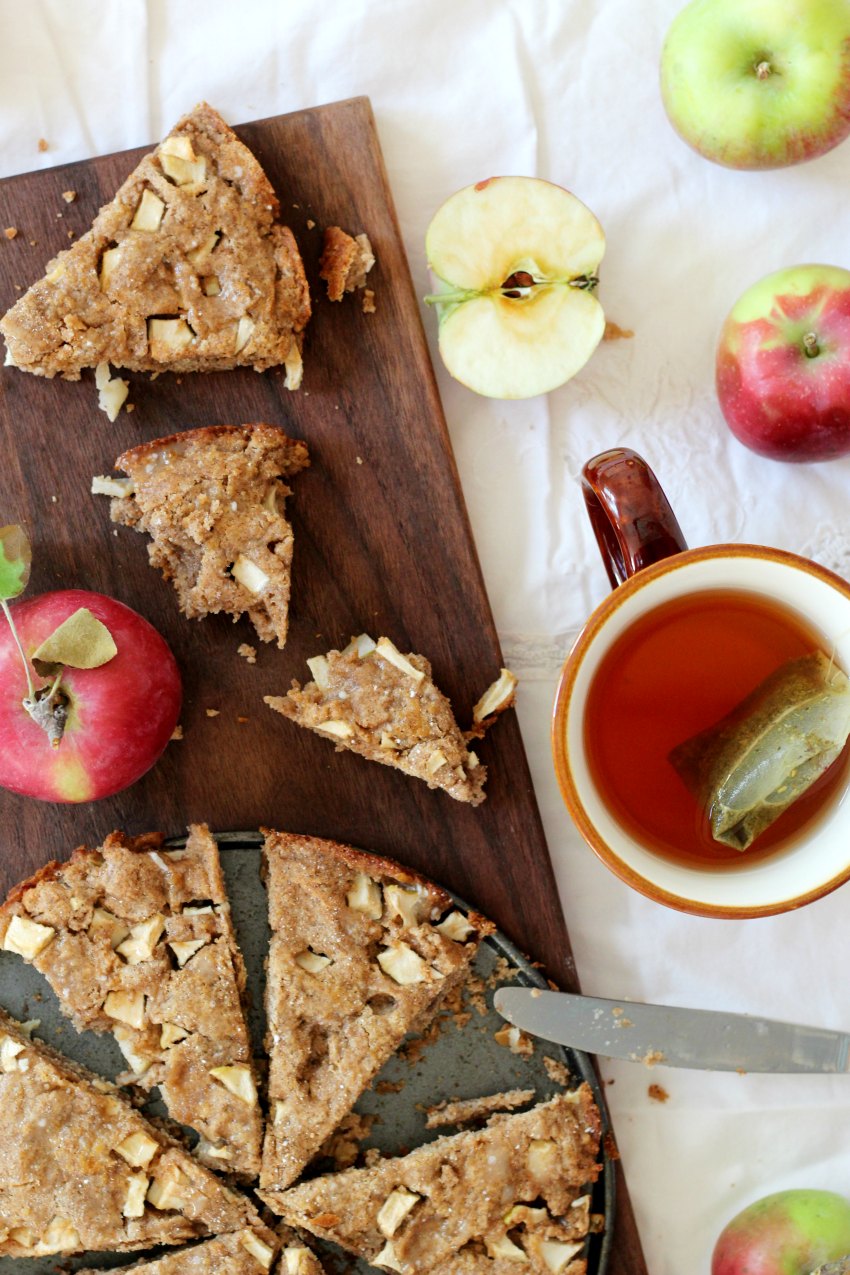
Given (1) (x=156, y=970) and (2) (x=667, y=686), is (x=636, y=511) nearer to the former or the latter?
(2) (x=667, y=686)

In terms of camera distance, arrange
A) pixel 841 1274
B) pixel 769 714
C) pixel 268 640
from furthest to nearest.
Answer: pixel 268 640, pixel 841 1274, pixel 769 714

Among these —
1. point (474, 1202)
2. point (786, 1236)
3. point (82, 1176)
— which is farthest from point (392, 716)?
point (786, 1236)

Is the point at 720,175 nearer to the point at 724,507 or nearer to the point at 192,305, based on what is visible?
the point at 724,507

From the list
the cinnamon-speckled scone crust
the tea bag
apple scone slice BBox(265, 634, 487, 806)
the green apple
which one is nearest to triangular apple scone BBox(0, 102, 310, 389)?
apple scone slice BBox(265, 634, 487, 806)

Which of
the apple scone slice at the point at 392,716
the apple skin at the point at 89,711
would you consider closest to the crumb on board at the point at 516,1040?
the apple scone slice at the point at 392,716

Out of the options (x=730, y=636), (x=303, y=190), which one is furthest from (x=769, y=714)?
(x=303, y=190)

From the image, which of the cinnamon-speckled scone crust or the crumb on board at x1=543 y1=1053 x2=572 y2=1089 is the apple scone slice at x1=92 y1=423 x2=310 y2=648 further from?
the cinnamon-speckled scone crust

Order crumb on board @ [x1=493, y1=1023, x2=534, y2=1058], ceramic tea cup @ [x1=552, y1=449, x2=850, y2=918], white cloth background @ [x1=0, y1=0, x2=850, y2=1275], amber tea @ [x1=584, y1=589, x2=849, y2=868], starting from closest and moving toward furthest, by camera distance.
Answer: ceramic tea cup @ [x1=552, y1=449, x2=850, y2=918] → amber tea @ [x1=584, y1=589, x2=849, y2=868] → crumb on board @ [x1=493, y1=1023, x2=534, y2=1058] → white cloth background @ [x1=0, y1=0, x2=850, y2=1275]
